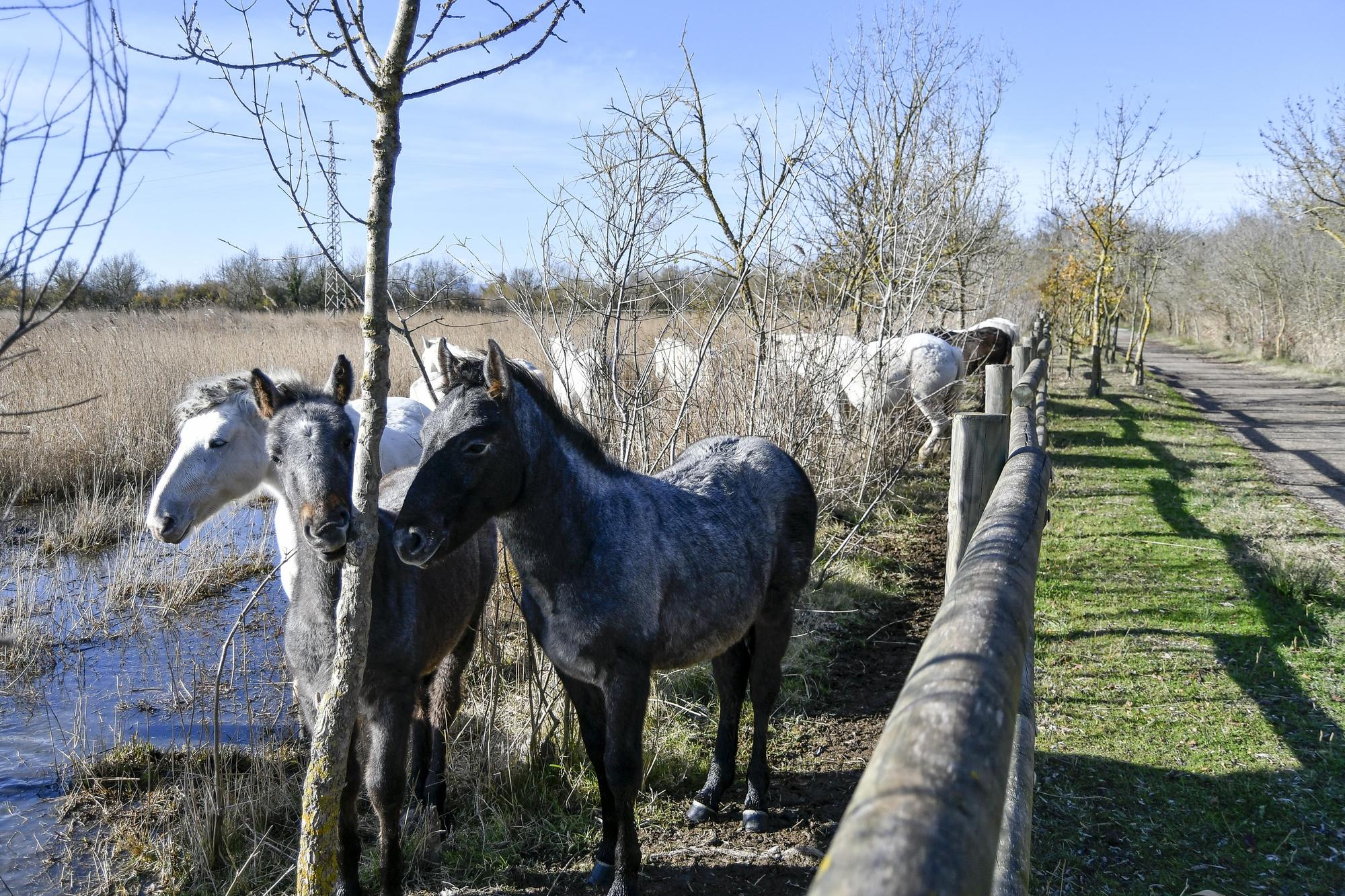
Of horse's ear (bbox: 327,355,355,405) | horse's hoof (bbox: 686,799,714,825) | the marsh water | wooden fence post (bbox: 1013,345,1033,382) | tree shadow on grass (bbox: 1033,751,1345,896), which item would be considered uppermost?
wooden fence post (bbox: 1013,345,1033,382)

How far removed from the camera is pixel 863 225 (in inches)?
332

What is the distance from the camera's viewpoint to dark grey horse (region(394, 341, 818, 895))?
2.83 m

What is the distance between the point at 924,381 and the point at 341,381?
8.64 meters

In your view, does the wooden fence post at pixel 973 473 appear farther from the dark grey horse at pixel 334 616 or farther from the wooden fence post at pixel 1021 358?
the wooden fence post at pixel 1021 358

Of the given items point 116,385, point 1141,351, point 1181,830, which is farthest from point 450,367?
point 1141,351

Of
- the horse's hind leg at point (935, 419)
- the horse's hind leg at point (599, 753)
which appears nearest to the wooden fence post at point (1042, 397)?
the horse's hind leg at point (935, 419)

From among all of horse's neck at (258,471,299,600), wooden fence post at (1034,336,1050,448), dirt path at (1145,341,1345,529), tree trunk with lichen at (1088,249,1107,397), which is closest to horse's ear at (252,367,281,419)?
horse's neck at (258,471,299,600)

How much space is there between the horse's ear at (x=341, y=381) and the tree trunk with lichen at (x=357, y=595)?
849 mm

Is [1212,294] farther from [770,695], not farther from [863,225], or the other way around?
[770,695]

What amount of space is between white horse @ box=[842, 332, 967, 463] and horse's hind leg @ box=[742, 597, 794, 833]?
446 cm

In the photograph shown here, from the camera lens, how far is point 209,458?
14.9 feet

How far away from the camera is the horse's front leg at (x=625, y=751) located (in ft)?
10.1

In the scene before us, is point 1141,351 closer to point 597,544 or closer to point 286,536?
point 597,544

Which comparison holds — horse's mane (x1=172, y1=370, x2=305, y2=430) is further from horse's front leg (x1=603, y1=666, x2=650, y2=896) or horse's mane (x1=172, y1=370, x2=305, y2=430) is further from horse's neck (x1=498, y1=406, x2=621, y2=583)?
horse's front leg (x1=603, y1=666, x2=650, y2=896)
